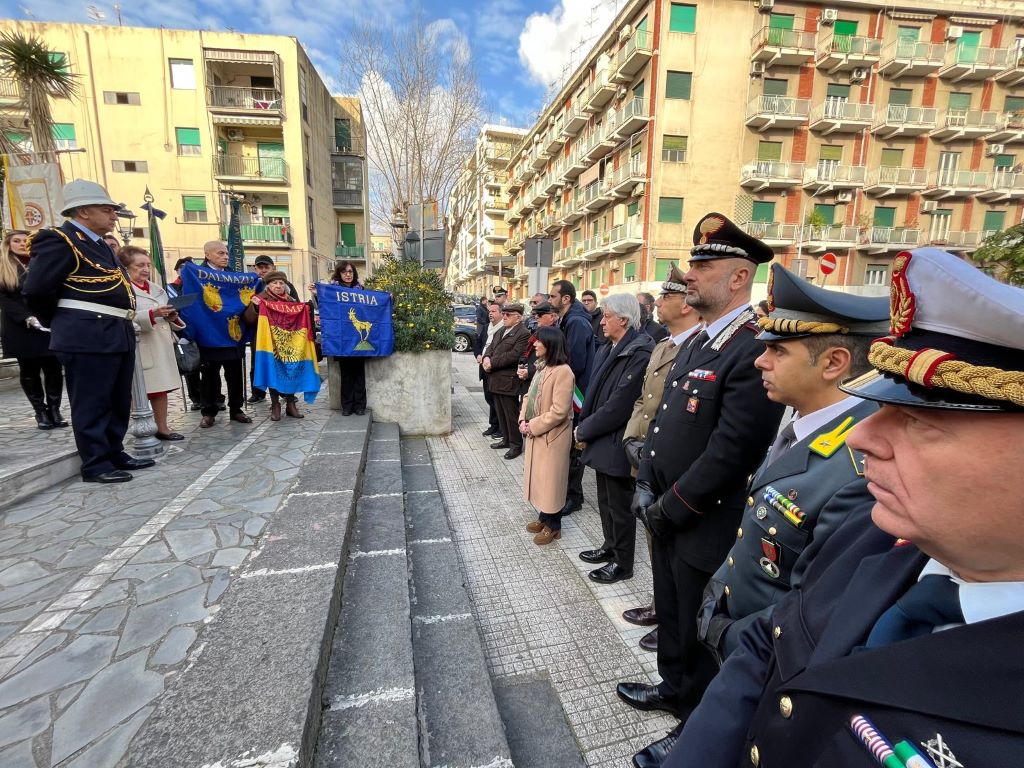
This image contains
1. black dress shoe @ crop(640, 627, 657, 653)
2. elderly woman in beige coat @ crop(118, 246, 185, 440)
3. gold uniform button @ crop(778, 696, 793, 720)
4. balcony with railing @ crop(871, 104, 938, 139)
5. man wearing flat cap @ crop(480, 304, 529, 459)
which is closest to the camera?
gold uniform button @ crop(778, 696, 793, 720)

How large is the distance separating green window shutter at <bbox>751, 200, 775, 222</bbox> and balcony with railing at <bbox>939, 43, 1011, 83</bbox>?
11099mm

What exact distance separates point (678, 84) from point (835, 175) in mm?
9825

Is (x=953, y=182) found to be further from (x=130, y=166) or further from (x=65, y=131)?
(x=65, y=131)

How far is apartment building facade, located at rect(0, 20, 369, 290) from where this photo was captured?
21.9m

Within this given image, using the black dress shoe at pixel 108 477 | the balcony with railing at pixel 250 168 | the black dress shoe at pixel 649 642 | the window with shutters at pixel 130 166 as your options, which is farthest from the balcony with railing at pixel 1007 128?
the window with shutters at pixel 130 166

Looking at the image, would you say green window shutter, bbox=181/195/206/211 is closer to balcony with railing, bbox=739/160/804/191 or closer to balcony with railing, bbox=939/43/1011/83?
balcony with railing, bbox=739/160/804/191

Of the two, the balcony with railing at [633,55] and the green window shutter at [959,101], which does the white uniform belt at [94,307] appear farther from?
the green window shutter at [959,101]

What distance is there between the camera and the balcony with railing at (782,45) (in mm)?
23027

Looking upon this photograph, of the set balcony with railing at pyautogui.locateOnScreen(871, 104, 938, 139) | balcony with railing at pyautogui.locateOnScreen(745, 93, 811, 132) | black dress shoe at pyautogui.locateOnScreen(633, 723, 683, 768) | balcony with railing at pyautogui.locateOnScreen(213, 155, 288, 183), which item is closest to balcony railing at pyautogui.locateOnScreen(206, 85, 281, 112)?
balcony with railing at pyautogui.locateOnScreen(213, 155, 288, 183)

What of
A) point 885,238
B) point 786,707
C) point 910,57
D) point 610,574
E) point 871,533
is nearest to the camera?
point 786,707

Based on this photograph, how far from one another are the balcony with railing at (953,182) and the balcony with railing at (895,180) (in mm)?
519

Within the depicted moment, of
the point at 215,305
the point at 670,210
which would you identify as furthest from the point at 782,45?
the point at 215,305

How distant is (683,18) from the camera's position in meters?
23.1

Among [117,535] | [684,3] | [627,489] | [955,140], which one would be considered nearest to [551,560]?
[627,489]
